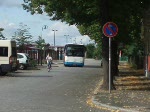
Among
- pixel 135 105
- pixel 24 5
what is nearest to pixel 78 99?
pixel 135 105

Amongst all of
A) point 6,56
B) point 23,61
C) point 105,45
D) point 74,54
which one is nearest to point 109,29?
point 105,45

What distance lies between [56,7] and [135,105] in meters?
12.7

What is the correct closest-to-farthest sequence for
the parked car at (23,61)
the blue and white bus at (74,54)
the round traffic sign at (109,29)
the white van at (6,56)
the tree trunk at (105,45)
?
the round traffic sign at (109,29), the tree trunk at (105,45), the white van at (6,56), the parked car at (23,61), the blue and white bus at (74,54)

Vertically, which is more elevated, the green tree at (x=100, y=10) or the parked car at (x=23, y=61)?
the green tree at (x=100, y=10)

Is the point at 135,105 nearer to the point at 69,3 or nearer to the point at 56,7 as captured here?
the point at 69,3

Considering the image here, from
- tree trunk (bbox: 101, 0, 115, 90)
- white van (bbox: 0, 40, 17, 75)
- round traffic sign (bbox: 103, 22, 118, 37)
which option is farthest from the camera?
white van (bbox: 0, 40, 17, 75)

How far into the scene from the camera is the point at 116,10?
22250 mm

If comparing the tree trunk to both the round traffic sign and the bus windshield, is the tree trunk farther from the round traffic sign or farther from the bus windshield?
the bus windshield

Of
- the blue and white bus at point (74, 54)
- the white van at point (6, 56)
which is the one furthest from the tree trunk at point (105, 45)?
the blue and white bus at point (74, 54)

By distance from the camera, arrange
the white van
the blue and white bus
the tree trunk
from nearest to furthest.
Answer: the tree trunk
the white van
the blue and white bus

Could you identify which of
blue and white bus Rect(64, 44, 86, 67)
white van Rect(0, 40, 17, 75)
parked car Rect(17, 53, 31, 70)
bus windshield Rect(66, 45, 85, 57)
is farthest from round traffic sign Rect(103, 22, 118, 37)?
bus windshield Rect(66, 45, 85, 57)

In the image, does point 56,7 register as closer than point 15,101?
No

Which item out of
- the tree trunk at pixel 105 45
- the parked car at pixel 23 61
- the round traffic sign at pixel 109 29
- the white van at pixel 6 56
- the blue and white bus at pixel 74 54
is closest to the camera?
the round traffic sign at pixel 109 29

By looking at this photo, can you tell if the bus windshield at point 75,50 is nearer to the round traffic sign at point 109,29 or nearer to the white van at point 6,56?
the white van at point 6,56
